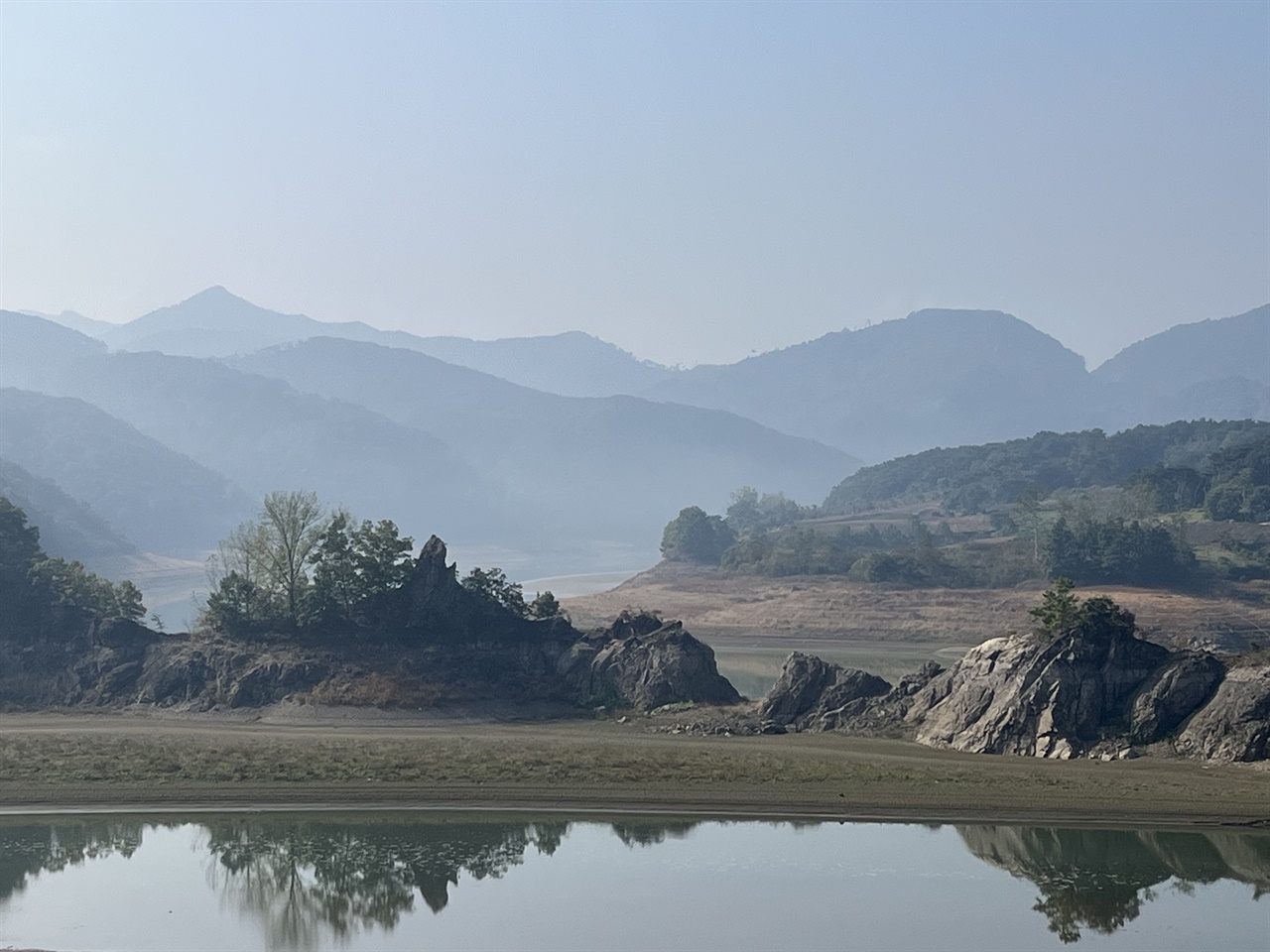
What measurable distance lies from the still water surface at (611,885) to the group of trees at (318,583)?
89.4ft

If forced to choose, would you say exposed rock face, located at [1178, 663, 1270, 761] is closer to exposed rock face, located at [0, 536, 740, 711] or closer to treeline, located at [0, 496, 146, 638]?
exposed rock face, located at [0, 536, 740, 711]

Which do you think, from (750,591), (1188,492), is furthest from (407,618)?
(1188,492)

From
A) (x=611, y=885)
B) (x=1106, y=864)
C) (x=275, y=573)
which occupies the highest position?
(x=275, y=573)

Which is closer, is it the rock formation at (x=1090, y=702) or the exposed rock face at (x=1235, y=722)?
the exposed rock face at (x=1235, y=722)

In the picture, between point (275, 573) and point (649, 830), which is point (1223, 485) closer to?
point (275, 573)

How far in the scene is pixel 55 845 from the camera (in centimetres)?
4369

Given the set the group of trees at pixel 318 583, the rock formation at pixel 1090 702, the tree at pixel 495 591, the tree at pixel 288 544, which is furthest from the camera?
the tree at pixel 495 591

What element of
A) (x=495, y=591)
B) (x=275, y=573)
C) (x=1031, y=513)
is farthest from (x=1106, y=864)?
(x=1031, y=513)

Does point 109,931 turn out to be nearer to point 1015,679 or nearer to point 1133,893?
point 1133,893

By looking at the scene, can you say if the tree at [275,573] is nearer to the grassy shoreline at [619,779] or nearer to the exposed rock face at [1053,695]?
the grassy shoreline at [619,779]

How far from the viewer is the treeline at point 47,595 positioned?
7550 cm

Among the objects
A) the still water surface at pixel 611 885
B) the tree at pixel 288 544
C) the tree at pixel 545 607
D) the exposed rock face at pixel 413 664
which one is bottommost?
the still water surface at pixel 611 885

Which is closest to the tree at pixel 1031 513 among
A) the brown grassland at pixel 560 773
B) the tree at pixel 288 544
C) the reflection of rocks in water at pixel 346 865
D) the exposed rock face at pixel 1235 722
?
the tree at pixel 288 544

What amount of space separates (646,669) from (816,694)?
9543mm
